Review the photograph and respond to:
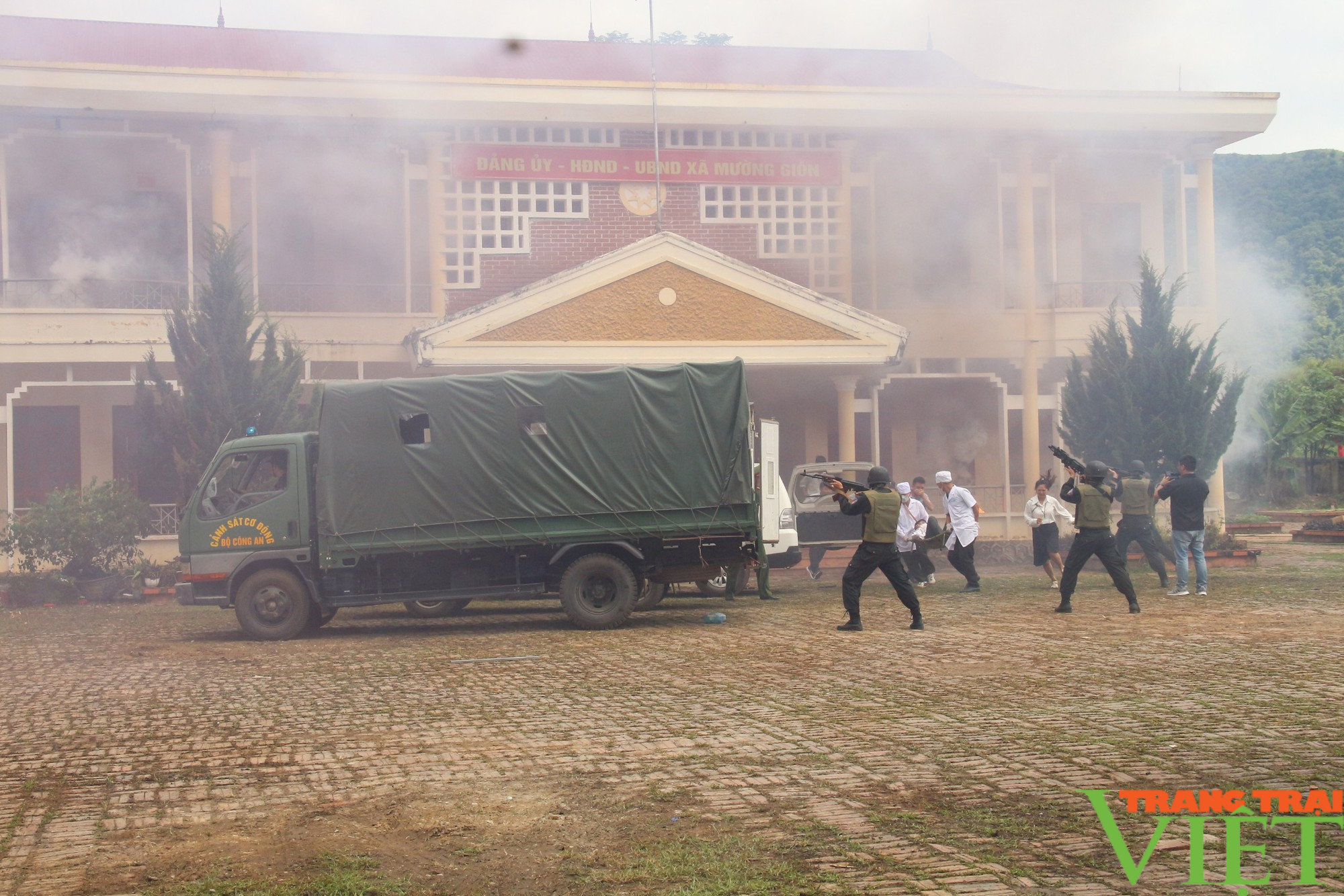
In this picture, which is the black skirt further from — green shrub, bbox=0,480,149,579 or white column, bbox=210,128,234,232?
white column, bbox=210,128,234,232

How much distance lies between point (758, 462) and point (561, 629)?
286 centimetres

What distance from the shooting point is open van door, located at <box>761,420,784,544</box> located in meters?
14.8

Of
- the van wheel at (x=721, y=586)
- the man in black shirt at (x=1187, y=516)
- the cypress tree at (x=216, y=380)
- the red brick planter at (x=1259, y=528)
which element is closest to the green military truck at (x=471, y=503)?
the van wheel at (x=721, y=586)

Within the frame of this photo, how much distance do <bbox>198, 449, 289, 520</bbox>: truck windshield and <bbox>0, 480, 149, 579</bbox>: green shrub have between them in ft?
19.6

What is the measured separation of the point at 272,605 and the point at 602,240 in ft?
39.0

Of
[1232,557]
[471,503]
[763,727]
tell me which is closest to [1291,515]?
[1232,557]

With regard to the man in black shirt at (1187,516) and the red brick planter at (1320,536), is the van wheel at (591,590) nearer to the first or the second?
the man in black shirt at (1187,516)

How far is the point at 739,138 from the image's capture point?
75.7 ft

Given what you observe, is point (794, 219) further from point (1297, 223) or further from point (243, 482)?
point (1297, 223)

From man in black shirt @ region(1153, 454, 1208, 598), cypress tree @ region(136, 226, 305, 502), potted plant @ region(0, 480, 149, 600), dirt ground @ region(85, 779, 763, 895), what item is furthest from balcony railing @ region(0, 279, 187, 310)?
dirt ground @ region(85, 779, 763, 895)

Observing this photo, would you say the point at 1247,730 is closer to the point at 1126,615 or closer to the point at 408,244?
the point at 1126,615

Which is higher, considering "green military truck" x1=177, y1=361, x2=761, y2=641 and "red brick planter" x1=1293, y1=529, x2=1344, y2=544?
"green military truck" x1=177, y1=361, x2=761, y2=641

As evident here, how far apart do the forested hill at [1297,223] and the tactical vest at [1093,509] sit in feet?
151

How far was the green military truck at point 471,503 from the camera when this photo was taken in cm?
1246
